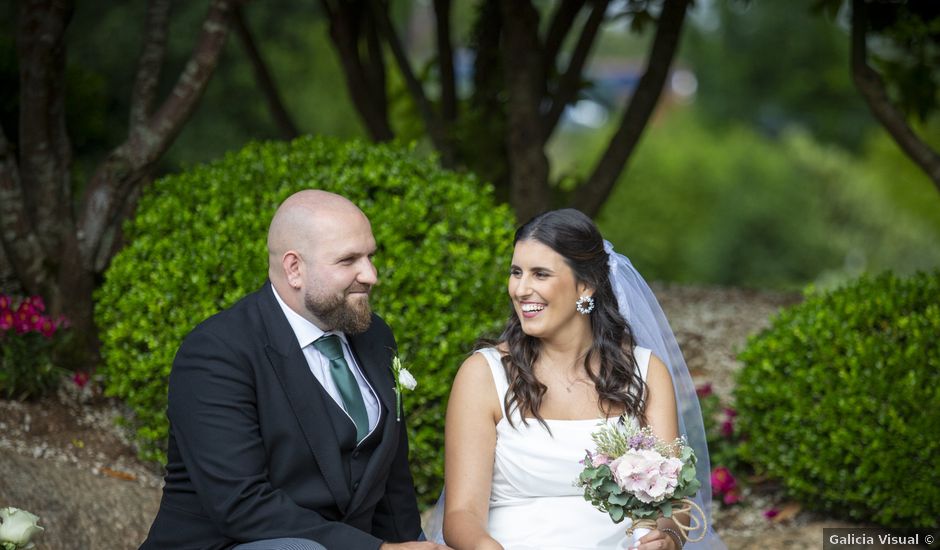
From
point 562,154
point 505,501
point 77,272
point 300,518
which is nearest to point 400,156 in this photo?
point 77,272

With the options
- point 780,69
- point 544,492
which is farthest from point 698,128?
point 544,492

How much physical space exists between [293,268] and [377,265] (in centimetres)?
155

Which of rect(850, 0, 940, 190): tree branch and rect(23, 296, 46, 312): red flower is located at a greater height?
rect(850, 0, 940, 190): tree branch

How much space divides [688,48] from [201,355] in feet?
76.5

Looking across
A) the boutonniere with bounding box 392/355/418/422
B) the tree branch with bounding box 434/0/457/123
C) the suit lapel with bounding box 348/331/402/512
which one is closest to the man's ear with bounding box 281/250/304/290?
the suit lapel with bounding box 348/331/402/512

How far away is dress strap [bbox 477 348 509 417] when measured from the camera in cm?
408

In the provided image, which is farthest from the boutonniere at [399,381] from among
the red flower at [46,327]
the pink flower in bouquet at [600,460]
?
the red flower at [46,327]

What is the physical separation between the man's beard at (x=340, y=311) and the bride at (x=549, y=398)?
2.05 feet

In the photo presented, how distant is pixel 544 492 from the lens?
4.04 meters

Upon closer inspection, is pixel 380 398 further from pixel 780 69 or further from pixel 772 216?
pixel 780 69

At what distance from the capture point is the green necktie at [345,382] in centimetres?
365

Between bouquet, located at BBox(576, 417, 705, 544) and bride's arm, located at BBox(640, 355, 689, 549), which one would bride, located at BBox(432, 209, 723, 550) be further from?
bouquet, located at BBox(576, 417, 705, 544)

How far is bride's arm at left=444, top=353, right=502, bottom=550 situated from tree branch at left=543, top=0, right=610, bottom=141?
3.68 m

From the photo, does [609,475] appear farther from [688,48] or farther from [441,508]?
[688,48]
